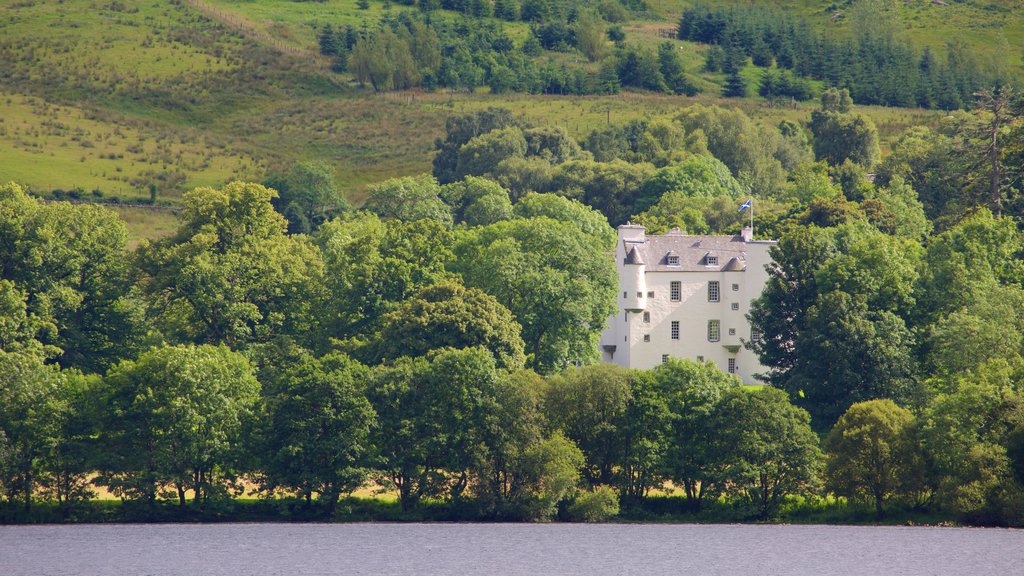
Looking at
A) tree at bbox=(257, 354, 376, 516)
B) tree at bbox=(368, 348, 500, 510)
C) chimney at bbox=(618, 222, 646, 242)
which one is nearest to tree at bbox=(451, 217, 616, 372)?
chimney at bbox=(618, 222, 646, 242)

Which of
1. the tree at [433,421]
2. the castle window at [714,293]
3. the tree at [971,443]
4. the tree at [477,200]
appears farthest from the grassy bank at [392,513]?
the tree at [477,200]

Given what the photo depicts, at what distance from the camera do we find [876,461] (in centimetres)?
9394

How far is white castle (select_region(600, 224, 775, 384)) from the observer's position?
5017 inches

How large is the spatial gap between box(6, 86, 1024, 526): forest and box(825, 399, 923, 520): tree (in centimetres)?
14

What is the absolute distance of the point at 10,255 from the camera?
118 meters

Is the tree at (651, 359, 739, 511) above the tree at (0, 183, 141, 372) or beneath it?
beneath

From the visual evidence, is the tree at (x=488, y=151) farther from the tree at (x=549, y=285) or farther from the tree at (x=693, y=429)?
the tree at (x=693, y=429)

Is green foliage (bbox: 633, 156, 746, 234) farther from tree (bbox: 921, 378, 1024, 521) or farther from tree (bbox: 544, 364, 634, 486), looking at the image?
tree (bbox: 921, 378, 1024, 521)

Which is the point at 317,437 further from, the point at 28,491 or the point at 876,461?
the point at 876,461

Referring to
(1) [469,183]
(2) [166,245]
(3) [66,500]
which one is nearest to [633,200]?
(1) [469,183]

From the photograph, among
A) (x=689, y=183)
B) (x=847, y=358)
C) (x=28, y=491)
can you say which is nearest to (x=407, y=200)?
(x=689, y=183)

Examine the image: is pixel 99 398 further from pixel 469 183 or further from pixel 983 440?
pixel 469 183

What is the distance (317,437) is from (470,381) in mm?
9625

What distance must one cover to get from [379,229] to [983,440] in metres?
58.6
